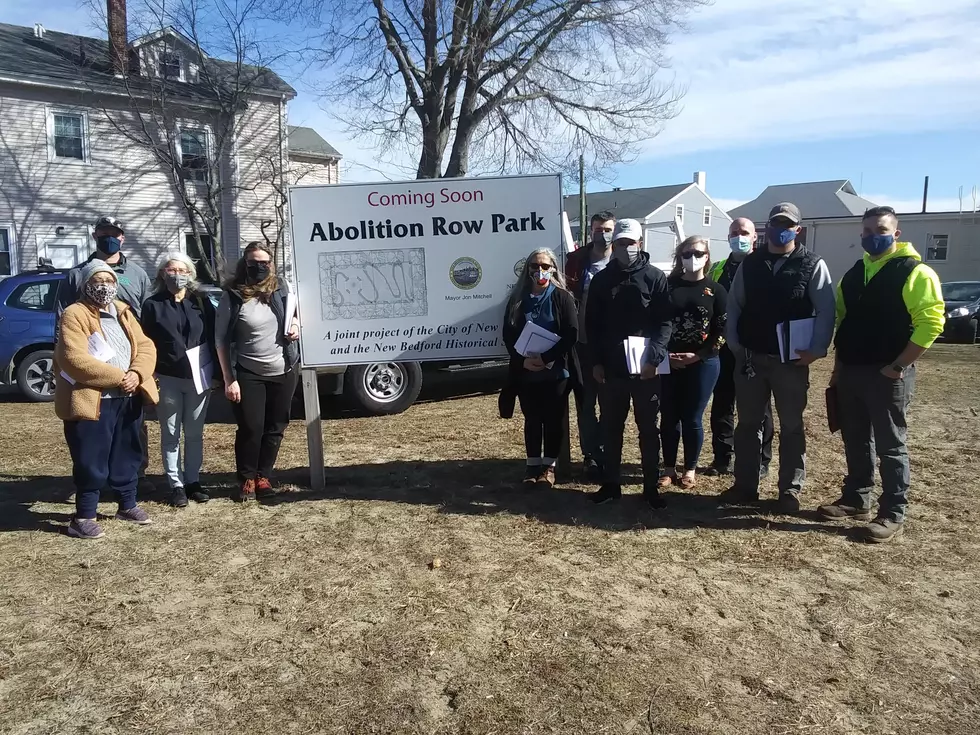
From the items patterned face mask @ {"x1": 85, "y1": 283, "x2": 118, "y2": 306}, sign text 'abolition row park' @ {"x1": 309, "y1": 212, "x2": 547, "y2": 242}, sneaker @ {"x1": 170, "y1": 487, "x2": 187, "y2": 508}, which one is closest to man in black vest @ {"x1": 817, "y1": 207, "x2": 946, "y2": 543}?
sign text 'abolition row park' @ {"x1": 309, "y1": 212, "x2": 547, "y2": 242}

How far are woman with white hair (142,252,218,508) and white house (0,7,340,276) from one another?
1449 cm

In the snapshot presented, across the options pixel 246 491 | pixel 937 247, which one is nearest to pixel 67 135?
pixel 246 491

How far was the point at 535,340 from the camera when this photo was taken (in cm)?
522

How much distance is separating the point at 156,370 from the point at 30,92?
18.0 metres

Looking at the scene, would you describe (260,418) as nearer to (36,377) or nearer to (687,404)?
(687,404)

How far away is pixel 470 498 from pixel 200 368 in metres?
2.09

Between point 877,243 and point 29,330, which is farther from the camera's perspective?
point 29,330

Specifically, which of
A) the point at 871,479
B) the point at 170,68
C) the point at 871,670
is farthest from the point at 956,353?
the point at 170,68

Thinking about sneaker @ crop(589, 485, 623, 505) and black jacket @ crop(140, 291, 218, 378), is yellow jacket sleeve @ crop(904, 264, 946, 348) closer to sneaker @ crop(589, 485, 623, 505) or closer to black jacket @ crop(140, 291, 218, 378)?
sneaker @ crop(589, 485, 623, 505)

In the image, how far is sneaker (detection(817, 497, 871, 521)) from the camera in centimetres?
482

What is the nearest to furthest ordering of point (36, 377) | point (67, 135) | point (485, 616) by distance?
point (485, 616), point (36, 377), point (67, 135)

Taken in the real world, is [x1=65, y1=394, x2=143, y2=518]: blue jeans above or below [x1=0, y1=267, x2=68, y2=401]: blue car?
below

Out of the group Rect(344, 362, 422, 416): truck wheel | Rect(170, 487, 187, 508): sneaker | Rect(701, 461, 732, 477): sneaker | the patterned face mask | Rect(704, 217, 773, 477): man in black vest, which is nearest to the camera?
the patterned face mask

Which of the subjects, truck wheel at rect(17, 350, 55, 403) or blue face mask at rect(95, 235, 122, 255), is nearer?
blue face mask at rect(95, 235, 122, 255)
